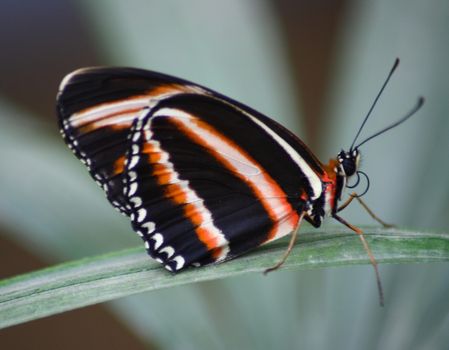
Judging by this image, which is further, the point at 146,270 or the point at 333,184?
the point at 333,184

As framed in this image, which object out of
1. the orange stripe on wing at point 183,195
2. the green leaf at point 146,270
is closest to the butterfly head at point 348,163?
the green leaf at point 146,270

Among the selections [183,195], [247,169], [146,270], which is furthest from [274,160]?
[146,270]

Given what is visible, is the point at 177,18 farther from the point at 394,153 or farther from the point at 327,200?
the point at 327,200

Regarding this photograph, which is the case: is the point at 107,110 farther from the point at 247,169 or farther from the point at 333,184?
the point at 333,184

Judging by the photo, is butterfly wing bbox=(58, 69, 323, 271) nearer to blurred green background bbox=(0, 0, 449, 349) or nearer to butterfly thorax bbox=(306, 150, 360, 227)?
butterfly thorax bbox=(306, 150, 360, 227)

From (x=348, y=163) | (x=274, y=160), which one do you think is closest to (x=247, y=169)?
(x=274, y=160)

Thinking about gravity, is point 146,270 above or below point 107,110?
below

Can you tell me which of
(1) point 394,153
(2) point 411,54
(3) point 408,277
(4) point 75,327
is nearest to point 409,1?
(2) point 411,54

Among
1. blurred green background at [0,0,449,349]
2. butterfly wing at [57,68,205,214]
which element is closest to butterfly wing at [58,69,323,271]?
butterfly wing at [57,68,205,214]
